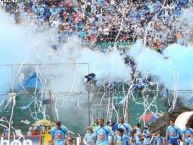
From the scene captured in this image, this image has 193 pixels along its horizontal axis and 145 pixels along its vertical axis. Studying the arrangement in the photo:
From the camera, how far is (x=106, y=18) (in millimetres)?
35750

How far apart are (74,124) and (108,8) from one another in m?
10.7

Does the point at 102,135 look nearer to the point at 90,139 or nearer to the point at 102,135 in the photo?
the point at 102,135

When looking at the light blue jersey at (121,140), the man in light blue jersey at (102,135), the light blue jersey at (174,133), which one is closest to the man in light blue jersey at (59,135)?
the man in light blue jersey at (102,135)

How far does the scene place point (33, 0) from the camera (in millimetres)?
35969

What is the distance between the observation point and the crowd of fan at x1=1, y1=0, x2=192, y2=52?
34344mm

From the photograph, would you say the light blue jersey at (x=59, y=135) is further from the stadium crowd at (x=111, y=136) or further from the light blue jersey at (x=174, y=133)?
the light blue jersey at (x=174, y=133)

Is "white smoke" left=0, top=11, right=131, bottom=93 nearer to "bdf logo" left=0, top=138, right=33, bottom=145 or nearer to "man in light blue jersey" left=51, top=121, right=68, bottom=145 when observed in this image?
"bdf logo" left=0, top=138, right=33, bottom=145

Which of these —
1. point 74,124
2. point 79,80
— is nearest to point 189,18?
point 79,80

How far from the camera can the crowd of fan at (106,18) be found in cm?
3434

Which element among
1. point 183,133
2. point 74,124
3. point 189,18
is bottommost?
point 74,124

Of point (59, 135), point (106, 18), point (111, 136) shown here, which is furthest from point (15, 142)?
point (106, 18)

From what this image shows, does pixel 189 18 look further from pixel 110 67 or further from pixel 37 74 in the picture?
pixel 37 74

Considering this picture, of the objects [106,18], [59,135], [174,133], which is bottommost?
[174,133]

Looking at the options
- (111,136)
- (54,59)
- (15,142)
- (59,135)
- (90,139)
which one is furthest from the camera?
(54,59)
